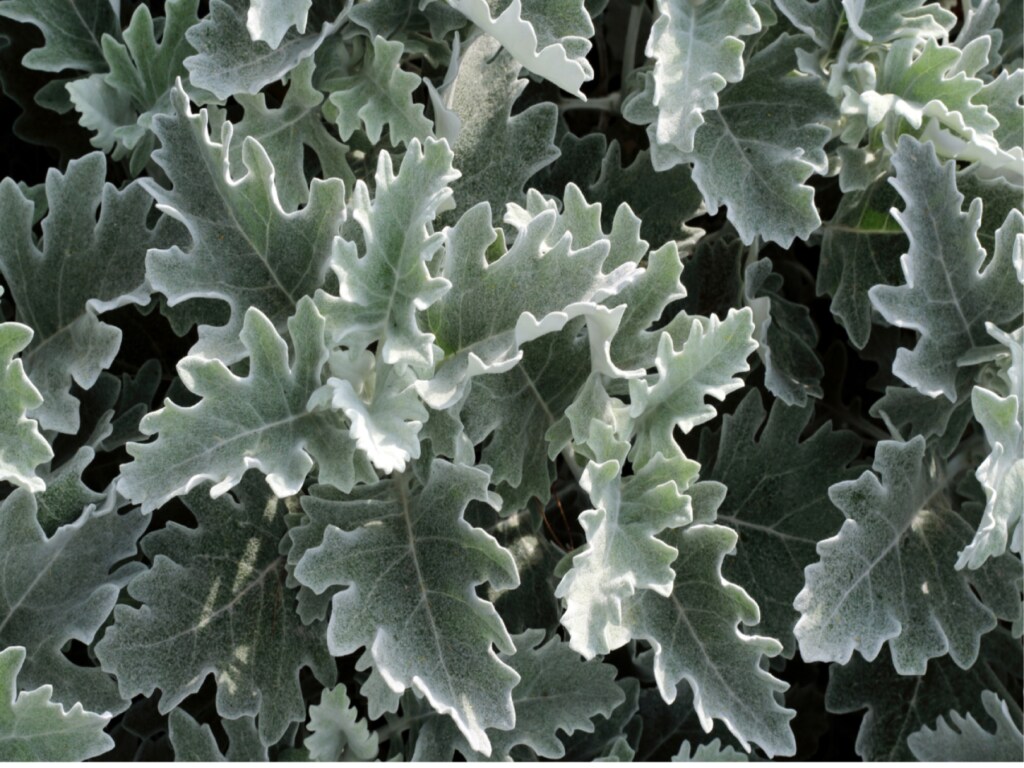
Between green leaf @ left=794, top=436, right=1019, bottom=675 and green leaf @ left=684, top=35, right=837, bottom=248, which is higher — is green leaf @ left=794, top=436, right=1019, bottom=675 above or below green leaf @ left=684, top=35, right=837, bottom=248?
below

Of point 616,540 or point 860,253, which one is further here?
point 860,253

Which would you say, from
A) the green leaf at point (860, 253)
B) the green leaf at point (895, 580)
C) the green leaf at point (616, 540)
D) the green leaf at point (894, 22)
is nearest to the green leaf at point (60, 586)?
the green leaf at point (616, 540)

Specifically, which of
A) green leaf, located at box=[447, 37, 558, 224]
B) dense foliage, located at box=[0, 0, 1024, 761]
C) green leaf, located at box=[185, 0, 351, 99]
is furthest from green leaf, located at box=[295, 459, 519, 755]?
green leaf, located at box=[185, 0, 351, 99]

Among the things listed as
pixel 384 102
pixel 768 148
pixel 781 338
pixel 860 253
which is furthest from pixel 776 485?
pixel 384 102

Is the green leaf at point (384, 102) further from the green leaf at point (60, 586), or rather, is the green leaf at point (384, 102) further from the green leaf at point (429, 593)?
the green leaf at point (60, 586)

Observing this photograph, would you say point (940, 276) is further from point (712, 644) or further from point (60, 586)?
point (60, 586)

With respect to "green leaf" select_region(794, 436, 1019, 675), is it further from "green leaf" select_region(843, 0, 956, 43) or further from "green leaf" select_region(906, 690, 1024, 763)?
"green leaf" select_region(843, 0, 956, 43)

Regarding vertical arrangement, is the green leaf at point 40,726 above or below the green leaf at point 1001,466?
below
